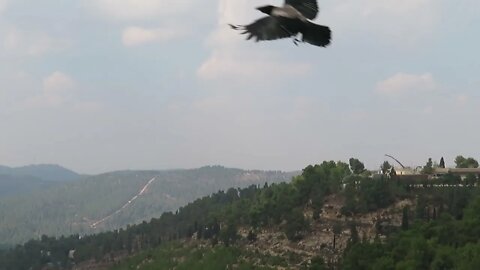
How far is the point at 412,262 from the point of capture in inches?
3034

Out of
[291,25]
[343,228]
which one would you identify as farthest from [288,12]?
[343,228]

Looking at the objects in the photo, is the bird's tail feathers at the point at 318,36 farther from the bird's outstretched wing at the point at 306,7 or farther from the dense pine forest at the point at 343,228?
the dense pine forest at the point at 343,228

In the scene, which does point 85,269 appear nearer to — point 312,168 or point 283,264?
point 312,168

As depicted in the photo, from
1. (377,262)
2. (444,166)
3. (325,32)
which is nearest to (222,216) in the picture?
(444,166)

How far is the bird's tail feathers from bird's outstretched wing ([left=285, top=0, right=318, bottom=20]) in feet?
0.24

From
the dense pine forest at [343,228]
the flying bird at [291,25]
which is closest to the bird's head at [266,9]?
the flying bird at [291,25]

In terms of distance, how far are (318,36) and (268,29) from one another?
252mm

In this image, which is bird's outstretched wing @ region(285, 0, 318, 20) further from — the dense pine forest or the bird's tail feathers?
the dense pine forest

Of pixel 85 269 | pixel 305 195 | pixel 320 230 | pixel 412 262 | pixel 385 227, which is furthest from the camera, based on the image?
pixel 85 269

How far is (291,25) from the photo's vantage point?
3.26m

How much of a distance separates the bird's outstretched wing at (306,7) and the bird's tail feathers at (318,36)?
0.24 ft

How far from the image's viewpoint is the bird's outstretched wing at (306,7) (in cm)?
330

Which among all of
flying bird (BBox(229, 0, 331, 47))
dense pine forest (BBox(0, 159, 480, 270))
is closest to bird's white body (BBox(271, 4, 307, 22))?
flying bird (BBox(229, 0, 331, 47))

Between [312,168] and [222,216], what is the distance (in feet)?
86.5
